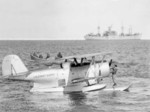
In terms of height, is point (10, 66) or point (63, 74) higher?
point (10, 66)

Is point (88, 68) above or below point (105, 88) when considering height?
above

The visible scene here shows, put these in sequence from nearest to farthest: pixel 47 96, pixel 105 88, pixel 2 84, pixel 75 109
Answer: pixel 75 109, pixel 47 96, pixel 105 88, pixel 2 84

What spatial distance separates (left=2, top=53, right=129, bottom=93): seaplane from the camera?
1777cm

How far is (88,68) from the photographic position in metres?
18.6

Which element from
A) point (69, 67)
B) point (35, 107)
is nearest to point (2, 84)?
point (69, 67)

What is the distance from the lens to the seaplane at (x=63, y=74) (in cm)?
1777

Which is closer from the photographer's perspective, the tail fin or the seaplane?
the seaplane

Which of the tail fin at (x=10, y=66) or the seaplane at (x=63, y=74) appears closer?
the seaplane at (x=63, y=74)

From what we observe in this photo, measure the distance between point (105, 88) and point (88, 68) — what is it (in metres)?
1.85

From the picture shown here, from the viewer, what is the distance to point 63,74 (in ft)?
59.5

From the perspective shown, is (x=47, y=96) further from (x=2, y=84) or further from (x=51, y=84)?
(x=2, y=84)

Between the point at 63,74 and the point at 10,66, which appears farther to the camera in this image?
the point at 63,74

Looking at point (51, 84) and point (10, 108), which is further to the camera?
Answer: point (51, 84)

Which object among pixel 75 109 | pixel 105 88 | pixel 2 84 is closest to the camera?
pixel 75 109
